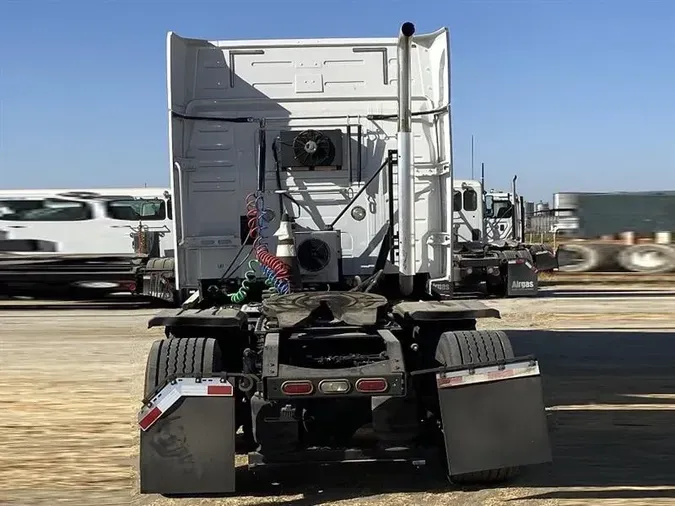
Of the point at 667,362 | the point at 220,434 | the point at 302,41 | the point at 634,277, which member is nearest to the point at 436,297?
the point at 302,41

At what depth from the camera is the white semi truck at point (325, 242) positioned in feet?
19.7

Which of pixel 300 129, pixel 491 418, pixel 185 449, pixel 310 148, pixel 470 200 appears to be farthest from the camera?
pixel 470 200

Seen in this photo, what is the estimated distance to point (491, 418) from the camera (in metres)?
5.74

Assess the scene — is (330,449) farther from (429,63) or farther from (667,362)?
(667,362)

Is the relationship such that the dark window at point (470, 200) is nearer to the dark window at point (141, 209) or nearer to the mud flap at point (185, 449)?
the dark window at point (141, 209)

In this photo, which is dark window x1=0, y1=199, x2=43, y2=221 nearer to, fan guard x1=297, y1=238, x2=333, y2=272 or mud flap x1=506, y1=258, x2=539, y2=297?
mud flap x1=506, y1=258, x2=539, y2=297

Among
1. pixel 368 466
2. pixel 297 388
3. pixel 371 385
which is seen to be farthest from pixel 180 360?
pixel 368 466

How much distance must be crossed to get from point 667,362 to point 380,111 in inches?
211

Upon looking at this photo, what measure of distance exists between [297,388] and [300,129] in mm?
3695

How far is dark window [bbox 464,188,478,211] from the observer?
78.3 feet

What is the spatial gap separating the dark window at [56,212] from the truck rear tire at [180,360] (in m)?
20.4

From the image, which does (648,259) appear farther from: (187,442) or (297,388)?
(187,442)

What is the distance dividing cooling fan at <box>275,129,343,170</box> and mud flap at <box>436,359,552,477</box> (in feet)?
11.1

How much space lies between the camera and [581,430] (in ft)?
25.6
